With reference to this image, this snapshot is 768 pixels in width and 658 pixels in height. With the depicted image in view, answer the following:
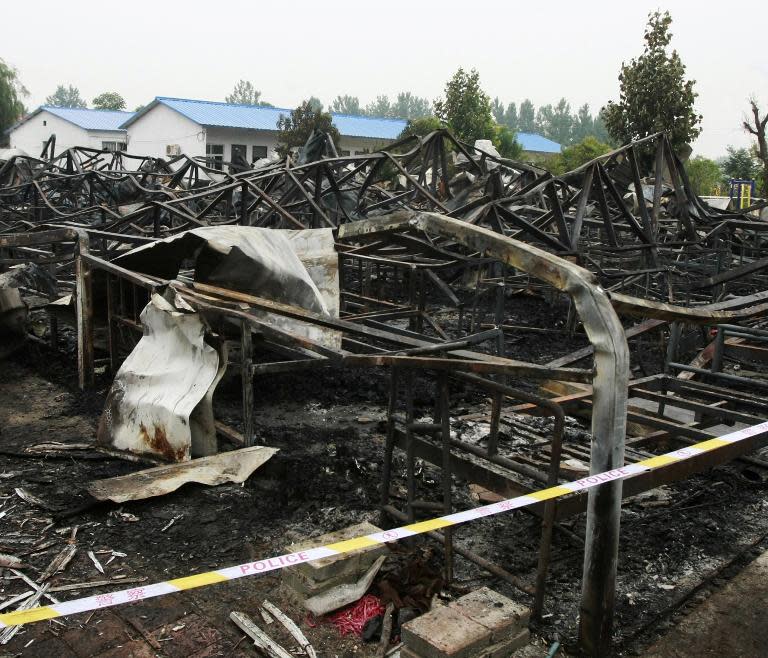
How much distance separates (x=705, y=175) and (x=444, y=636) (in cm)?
3858

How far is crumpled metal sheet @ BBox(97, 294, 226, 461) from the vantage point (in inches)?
188

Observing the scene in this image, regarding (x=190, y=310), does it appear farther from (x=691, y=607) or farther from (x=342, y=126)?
(x=342, y=126)

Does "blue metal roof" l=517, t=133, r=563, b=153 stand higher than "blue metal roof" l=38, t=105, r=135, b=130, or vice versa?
"blue metal roof" l=517, t=133, r=563, b=153

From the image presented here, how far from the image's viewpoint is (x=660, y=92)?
23.4 meters

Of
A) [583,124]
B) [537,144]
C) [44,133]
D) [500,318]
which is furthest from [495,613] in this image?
[583,124]

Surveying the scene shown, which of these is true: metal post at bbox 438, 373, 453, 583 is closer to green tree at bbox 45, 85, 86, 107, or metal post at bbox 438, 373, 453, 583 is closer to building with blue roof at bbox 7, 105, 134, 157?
building with blue roof at bbox 7, 105, 134, 157

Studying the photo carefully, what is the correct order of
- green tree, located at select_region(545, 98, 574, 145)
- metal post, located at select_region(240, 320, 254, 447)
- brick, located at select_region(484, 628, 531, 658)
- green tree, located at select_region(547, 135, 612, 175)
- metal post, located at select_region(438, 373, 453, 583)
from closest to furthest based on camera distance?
brick, located at select_region(484, 628, 531, 658) → metal post, located at select_region(438, 373, 453, 583) → metal post, located at select_region(240, 320, 254, 447) → green tree, located at select_region(547, 135, 612, 175) → green tree, located at select_region(545, 98, 574, 145)

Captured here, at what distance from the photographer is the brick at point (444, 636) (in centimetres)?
263

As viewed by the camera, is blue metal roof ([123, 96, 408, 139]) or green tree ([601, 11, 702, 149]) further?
blue metal roof ([123, 96, 408, 139])

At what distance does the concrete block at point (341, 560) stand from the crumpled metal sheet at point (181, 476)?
4.06 feet

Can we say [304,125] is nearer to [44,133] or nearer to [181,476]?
[44,133]

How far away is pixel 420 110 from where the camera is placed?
13075 centimetres

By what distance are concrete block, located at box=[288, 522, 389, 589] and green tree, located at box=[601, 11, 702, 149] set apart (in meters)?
23.0

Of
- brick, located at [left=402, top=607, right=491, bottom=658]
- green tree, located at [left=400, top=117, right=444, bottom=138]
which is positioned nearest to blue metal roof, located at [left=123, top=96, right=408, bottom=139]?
green tree, located at [left=400, top=117, right=444, bottom=138]
